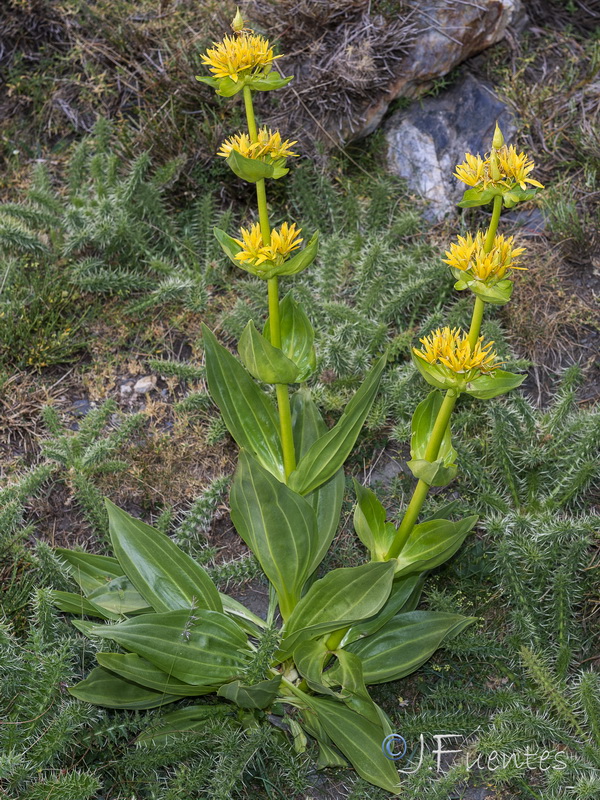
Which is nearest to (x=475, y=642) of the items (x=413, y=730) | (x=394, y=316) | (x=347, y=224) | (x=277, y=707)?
(x=413, y=730)

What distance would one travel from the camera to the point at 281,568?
3176 millimetres

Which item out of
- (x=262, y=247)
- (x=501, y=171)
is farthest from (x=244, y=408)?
(x=501, y=171)

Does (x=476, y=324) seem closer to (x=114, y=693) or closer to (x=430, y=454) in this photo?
(x=430, y=454)

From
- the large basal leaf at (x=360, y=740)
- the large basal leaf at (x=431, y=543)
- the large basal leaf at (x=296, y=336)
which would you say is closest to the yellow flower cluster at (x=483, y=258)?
the large basal leaf at (x=296, y=336)

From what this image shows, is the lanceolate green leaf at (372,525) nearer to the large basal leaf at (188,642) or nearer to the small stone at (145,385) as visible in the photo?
the large basal leaf at (188,642)

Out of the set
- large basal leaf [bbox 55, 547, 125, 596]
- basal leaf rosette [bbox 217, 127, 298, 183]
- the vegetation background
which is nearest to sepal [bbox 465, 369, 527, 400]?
basal leaf rosette [bbox 217, 127, 298, 183]

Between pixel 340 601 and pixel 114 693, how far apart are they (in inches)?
37.9

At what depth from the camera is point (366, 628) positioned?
3121 millimetres

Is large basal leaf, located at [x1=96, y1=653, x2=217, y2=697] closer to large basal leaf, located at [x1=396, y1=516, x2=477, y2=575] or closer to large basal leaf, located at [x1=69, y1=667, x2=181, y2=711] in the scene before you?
large basal leaf, located at [x1=69, y1=667, x2=181, y2=711]

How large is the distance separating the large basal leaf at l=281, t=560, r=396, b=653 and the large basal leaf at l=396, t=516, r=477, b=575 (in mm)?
192

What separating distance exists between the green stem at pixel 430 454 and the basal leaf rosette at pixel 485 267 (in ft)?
1.16

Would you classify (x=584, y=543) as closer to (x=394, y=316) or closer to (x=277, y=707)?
(x=277, y=707)

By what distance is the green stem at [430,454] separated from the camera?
102 inches

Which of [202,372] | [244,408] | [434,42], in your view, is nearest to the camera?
[244,408]
